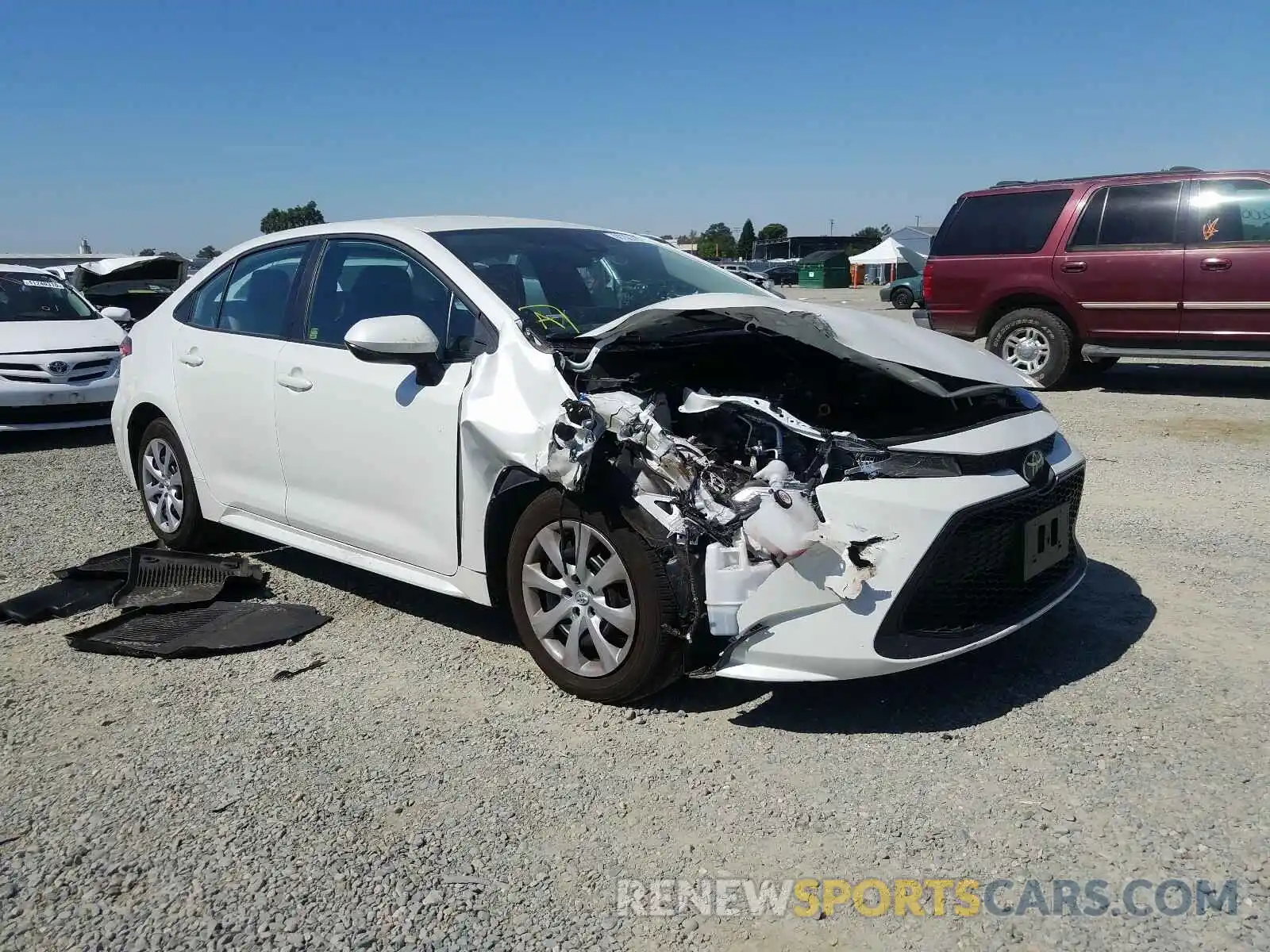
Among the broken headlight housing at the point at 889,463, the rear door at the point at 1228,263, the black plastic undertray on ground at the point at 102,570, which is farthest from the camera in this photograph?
the rear door at the point at 1228,263

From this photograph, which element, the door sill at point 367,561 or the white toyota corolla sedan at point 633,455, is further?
the door sill at point 367,561

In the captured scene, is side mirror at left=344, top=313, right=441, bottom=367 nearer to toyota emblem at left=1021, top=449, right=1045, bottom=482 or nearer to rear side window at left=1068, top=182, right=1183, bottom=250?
toyota emblem at left=1021, top=449, right=1045, bottom=482

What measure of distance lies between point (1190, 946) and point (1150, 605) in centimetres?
228

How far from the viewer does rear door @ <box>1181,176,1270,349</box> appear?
30.2 feet

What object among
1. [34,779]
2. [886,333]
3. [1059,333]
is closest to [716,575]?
[886,333]

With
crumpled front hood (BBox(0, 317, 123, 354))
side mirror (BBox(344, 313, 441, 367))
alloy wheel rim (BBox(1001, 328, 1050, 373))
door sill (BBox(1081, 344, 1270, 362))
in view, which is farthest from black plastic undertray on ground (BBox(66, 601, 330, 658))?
door sill (BBox(1081, 344, 1270, 362))

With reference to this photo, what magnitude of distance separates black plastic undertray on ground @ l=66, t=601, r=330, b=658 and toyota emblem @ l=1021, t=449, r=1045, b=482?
9.53ft

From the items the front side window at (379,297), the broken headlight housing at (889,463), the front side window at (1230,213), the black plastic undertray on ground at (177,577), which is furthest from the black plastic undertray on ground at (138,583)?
the front side window at (1230,213)

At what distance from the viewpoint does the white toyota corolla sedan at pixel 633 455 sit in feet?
10.3

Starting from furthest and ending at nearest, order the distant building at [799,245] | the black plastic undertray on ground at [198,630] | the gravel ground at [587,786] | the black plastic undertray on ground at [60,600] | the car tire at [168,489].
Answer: the distant building at [799,245]
the car tire at [168,489]
the black plastic undertray on ground at [60,600]
the black plastic undertray on ground at [198,630]
the gravel ground at [587,786]

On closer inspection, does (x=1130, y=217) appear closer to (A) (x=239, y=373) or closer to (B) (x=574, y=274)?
(B) (x=574, y=274)

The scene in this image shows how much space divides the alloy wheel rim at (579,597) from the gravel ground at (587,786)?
0.65ft

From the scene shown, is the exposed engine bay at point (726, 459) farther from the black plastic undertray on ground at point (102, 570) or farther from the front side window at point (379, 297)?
the black plastic undertray on ground at point (102, 570)

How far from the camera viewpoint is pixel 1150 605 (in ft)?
14.2
